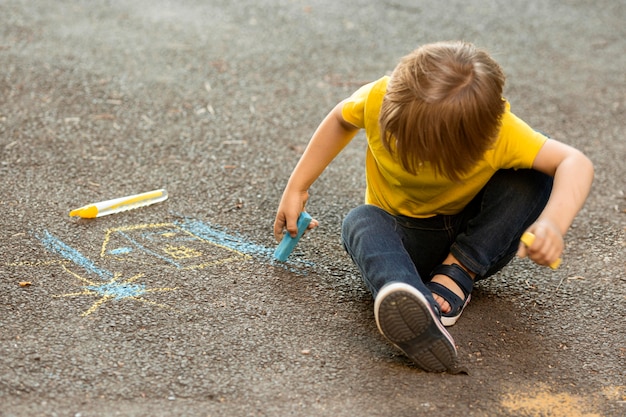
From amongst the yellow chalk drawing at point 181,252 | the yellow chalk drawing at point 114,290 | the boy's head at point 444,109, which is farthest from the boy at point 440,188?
the yellow chalk drawing at point 114,290

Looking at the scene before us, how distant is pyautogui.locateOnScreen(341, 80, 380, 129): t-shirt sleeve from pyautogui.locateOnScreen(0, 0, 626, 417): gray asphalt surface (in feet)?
1.46

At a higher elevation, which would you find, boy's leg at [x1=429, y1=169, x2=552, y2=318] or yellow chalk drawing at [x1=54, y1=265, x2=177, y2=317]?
boy's leg at [x1=429, y1=169, x2=552, y2=318]

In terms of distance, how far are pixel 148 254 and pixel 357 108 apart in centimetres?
71

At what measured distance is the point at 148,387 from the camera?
1.64 m

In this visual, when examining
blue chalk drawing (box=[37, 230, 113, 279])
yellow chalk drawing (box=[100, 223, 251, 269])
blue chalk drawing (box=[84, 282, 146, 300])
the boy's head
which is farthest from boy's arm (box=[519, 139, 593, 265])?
blue chalk drawing (box=[37, 230, 113, 279])

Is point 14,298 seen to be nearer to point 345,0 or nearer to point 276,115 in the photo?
point 276,115

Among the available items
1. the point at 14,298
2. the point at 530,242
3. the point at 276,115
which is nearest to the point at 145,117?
the point at 276,115

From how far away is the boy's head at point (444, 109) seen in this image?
1720mm

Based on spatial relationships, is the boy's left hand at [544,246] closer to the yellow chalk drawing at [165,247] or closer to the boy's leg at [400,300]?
the boy's leg at [400,300]

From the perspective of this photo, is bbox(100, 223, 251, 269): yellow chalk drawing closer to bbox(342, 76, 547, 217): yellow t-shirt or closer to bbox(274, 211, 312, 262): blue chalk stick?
bbox(274, 211, 312, 262): blue chalk stick

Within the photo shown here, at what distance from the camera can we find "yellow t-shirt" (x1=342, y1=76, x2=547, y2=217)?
186cm

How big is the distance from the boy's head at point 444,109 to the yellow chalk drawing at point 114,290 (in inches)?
28.6

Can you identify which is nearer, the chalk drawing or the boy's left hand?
the boy's left hand

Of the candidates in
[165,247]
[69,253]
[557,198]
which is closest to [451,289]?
[557,198]
